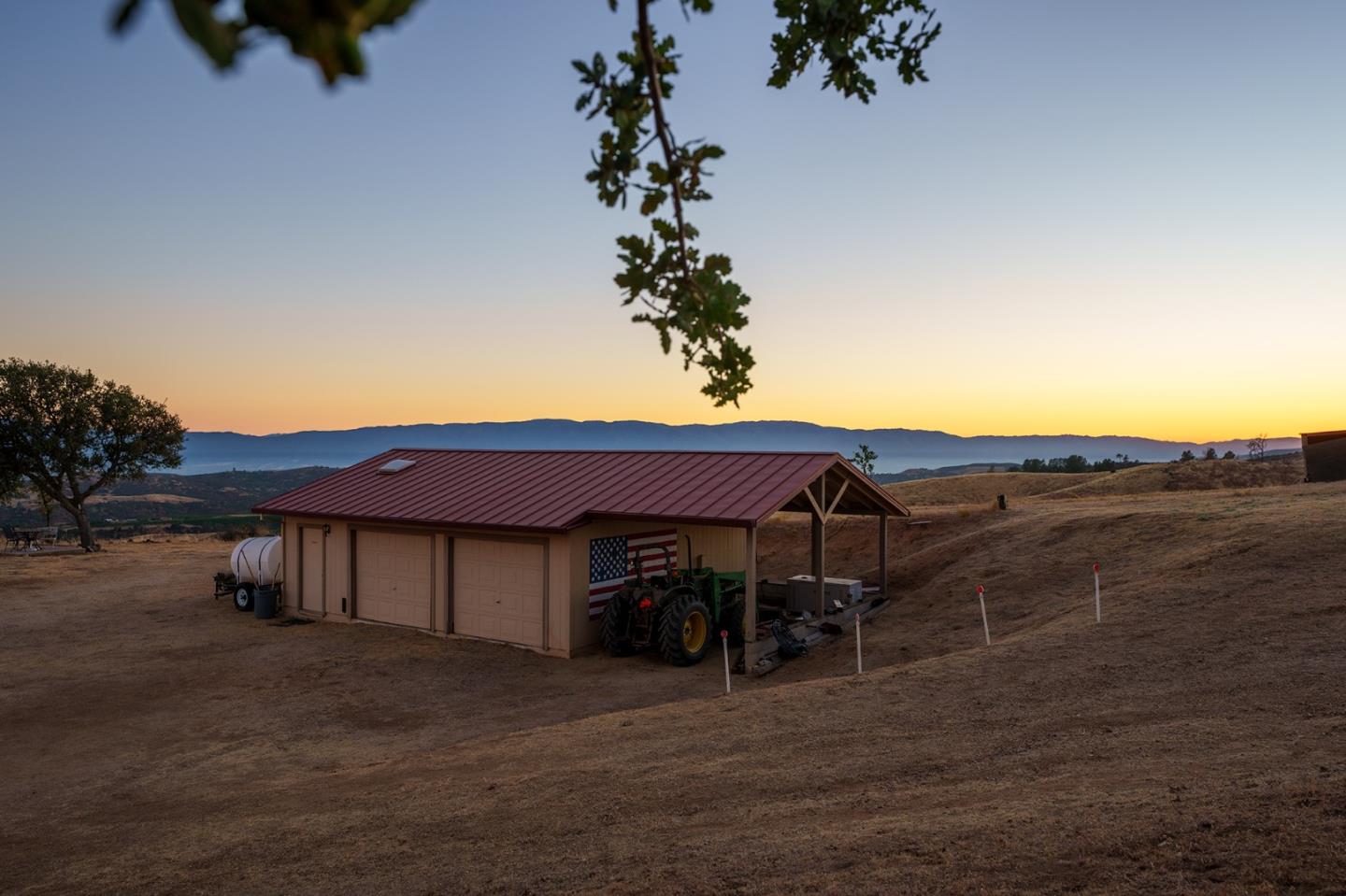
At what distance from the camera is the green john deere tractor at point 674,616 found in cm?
1619

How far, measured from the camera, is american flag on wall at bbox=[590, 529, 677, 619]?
17891 mm

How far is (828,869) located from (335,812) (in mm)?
5271

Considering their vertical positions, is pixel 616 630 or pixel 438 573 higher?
pixel 438 573

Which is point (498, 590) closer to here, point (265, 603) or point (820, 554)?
point (820, 554)

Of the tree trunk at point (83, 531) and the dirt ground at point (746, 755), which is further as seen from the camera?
the tree trunk at point (83, 531)

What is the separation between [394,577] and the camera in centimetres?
2030

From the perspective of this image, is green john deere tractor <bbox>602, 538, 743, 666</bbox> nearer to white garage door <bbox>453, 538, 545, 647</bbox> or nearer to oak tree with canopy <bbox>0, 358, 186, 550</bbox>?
white garage door <bbox>453, 538, 545, 647</bbox>

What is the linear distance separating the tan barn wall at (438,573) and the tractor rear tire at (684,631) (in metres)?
2.14

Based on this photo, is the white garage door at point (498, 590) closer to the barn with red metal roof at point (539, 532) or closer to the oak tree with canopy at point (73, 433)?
the barn with red metal roof at point (539, 532)

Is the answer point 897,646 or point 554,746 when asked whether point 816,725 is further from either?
point 897,646

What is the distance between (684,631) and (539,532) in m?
3.54

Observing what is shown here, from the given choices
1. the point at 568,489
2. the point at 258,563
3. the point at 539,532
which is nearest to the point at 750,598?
the point at 539,532

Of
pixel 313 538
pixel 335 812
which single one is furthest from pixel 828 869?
pixel 313 538

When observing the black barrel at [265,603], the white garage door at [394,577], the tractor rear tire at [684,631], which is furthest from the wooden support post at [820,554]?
the black barrel at [265,603]
